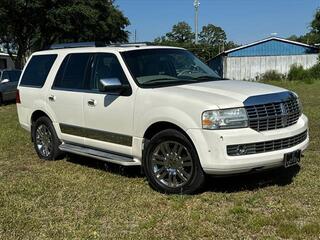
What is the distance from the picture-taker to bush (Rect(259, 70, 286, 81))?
39688 millimetres

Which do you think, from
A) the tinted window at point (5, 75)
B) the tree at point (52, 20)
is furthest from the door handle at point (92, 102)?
the tree at point (52, 20)

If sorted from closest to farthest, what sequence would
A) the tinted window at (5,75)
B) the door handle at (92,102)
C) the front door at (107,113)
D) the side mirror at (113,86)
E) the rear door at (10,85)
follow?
1. the side mirror at (113,86)
2. the front door at (107,113)
3. the door handle at (92,102)
4. the rear door at (10,85)
5. the tinted window at (5,75)

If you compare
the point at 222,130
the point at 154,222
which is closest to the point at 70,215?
the point at 154,222

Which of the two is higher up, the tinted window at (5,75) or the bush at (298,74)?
the tinted window at (5,75)

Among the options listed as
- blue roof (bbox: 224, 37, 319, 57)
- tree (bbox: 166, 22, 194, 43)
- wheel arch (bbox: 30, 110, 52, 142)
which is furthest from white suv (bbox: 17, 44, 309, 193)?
tree (bbox: 166, 22, 194, 43)

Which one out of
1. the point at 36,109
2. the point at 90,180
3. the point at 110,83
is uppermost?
the point at 110,83

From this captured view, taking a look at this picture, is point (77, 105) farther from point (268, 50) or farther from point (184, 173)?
point (268, 50)

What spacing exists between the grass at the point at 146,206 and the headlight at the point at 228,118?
2.84 ft

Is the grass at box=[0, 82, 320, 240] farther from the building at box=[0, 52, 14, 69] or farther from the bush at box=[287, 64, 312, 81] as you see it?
the building at box=[0, 52, 14, 69]

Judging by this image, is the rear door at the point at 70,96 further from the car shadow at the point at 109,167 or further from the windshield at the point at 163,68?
the windshield at the point at 163,68

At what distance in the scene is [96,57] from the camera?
7371mm

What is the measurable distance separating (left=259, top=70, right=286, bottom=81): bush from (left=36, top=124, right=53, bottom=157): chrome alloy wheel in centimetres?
3273

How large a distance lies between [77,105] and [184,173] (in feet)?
7.21

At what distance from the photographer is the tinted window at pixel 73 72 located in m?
7.51
